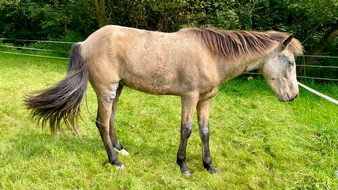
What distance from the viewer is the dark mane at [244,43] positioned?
10.4 feet

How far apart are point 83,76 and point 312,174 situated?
8.12ft

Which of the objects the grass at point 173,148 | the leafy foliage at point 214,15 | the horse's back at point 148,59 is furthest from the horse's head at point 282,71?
the leafy foliage at point 214,15

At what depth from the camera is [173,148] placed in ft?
12.6

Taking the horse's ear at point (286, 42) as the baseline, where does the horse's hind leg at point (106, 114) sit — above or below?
below

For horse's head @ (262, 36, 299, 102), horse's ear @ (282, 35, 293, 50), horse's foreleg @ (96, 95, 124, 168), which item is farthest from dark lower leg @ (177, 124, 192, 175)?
horse's ear @ (282, 35, 293, 50)

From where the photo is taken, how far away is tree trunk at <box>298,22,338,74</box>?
7.05 meters

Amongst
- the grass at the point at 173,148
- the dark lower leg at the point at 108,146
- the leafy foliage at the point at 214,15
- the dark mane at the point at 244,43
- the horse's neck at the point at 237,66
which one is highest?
the dark mane at the point at 244,43

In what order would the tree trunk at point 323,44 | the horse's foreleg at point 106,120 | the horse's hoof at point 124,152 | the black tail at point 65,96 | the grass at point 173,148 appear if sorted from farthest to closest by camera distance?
the tree trunk at point 323,44 → the horse's hoof at point 124,152 → the horse's foreleg at point 106,120 → the black tail at point 65,96 → the grass at point 173,148

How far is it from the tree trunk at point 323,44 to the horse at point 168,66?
4.60 metres

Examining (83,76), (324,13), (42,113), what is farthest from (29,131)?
(324,13)

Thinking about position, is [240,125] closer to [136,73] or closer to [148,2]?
[136,73]

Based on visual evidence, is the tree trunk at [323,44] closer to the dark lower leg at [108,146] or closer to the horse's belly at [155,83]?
the horse's belly at [155,83]

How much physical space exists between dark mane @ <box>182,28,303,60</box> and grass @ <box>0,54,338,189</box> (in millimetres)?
1210

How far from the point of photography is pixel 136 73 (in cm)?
317
